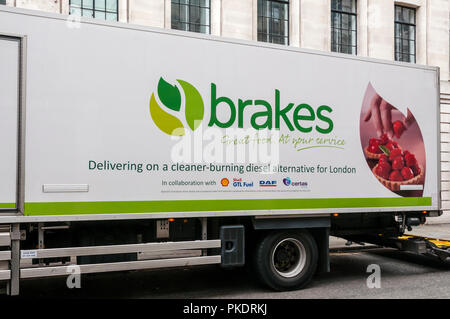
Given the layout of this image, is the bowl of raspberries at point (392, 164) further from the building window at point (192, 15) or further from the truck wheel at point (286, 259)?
the building window at point (192, 15)

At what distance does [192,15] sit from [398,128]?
372 inches

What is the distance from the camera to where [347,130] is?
7129mm

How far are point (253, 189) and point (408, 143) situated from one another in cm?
284

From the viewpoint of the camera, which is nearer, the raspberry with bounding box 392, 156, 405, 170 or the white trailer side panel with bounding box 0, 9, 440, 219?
the white trailer side panel with bounding box 0, 9, 440, 219

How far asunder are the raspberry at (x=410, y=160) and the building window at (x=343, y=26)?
1032 centimetres

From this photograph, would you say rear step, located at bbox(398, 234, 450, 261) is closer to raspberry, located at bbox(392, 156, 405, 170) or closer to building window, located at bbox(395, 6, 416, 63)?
raspberry, located at bbox(392, 156, 405, 170)

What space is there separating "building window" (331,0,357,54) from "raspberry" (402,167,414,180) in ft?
34.2

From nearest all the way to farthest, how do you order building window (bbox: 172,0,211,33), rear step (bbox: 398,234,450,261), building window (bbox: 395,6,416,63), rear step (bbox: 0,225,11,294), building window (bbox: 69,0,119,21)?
rear step (bbox: 0,225,11,294) → rear step (bbox: 398,234,450,261) → building window (bbox: 69,0,119,21) → building window (bbox: 172,0,211,33) → building window (bbox: 395,6,416,63)

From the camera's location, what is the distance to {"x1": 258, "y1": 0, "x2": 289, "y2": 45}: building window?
16016 mm

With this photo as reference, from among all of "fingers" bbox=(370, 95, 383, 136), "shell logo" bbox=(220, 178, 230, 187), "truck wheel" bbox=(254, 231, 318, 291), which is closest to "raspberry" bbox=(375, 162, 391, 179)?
"fingers" bbox=(370, 95, 383, 136)

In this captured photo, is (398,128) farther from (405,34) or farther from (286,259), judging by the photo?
(405,34)

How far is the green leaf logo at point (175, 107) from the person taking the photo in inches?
240

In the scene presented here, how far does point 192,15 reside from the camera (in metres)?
15.1

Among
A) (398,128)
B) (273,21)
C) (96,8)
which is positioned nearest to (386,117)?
(398,128)
